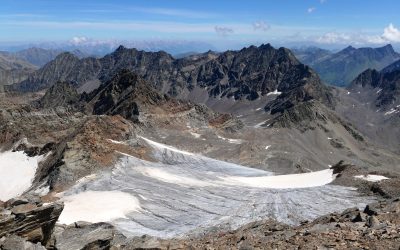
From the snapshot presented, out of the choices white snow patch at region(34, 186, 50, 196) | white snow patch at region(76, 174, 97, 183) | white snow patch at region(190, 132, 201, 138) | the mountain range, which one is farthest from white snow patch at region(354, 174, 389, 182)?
white snow patch at region(190, 132, 201, 138)

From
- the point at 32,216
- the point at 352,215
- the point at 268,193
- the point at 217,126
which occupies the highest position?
the point at 32,216

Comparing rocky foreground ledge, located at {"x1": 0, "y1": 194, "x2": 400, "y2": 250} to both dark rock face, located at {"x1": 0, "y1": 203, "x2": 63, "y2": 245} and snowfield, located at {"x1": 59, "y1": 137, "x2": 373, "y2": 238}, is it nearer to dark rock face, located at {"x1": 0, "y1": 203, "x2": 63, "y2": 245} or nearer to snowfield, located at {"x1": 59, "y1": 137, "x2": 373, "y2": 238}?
dark rock face, located at {"x1": 0, "y1": 203, "x2": 63, "y2": 245}

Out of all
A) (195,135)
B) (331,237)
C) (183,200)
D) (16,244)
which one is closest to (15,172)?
(183,200)

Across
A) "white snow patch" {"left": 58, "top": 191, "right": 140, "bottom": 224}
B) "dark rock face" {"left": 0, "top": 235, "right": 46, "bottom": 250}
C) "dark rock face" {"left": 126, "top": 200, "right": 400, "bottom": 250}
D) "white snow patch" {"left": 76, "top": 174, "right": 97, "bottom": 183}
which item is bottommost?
"white snow patch" {"left": 76, "top": 174, "right": 97, "bottom": 183}

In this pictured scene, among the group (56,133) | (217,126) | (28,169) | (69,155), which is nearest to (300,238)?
(69,155)

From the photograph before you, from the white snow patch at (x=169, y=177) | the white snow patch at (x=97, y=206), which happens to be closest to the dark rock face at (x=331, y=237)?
the white snow patch at (x=97, y=206)

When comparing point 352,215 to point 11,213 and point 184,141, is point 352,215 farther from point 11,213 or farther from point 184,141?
point 184,141
